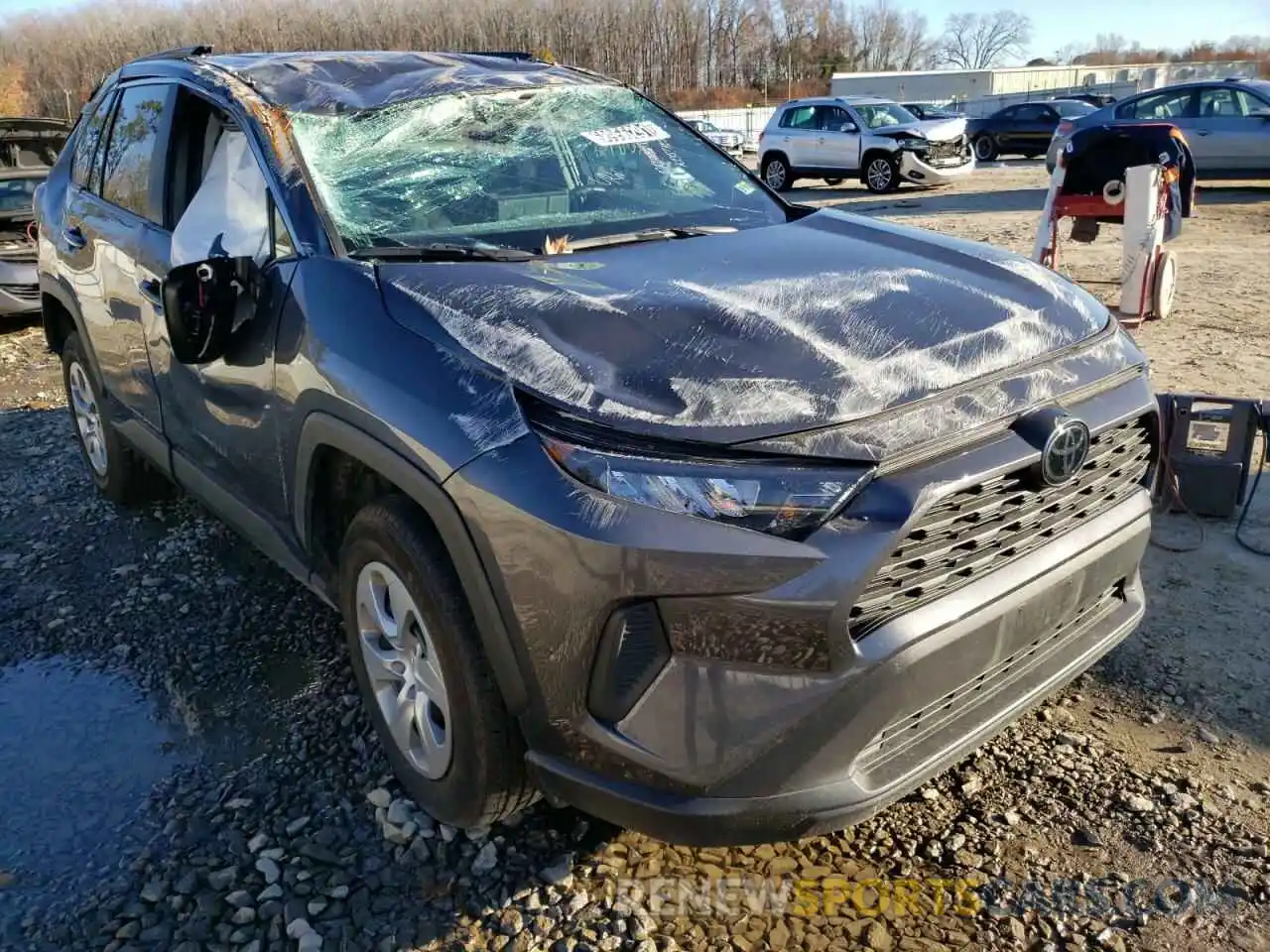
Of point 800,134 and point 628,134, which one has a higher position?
point 628,134

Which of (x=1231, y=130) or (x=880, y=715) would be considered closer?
(x=880, y=715)

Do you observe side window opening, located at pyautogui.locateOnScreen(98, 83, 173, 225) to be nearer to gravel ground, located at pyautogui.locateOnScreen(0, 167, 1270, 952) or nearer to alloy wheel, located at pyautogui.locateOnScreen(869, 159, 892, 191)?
gravel ground, located at pyautogui.locateOnScreen(0, 167, 1270, 952)

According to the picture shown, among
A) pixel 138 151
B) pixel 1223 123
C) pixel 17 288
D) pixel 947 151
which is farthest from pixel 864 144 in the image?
pixel 138 151

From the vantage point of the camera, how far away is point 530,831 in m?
2.59

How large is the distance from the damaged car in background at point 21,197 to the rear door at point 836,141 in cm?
1232

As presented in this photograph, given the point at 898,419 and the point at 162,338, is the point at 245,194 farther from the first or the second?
the point at 898,419

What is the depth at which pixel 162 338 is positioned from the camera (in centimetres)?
341

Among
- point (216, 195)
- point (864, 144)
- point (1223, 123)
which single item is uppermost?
point (216, 195)

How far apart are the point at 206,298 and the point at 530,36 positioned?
8346 centimetres

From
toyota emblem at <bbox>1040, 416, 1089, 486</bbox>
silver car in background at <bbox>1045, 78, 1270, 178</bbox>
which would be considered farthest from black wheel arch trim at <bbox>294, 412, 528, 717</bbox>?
silver car in background at <bbox>1045, 78, 1270, 178</bbox>

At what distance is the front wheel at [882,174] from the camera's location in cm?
1747

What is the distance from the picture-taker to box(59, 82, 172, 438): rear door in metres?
3.61

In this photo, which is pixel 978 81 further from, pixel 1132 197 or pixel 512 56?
pixel 512 56

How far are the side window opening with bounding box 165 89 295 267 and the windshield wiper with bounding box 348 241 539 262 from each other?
24 centimetres
